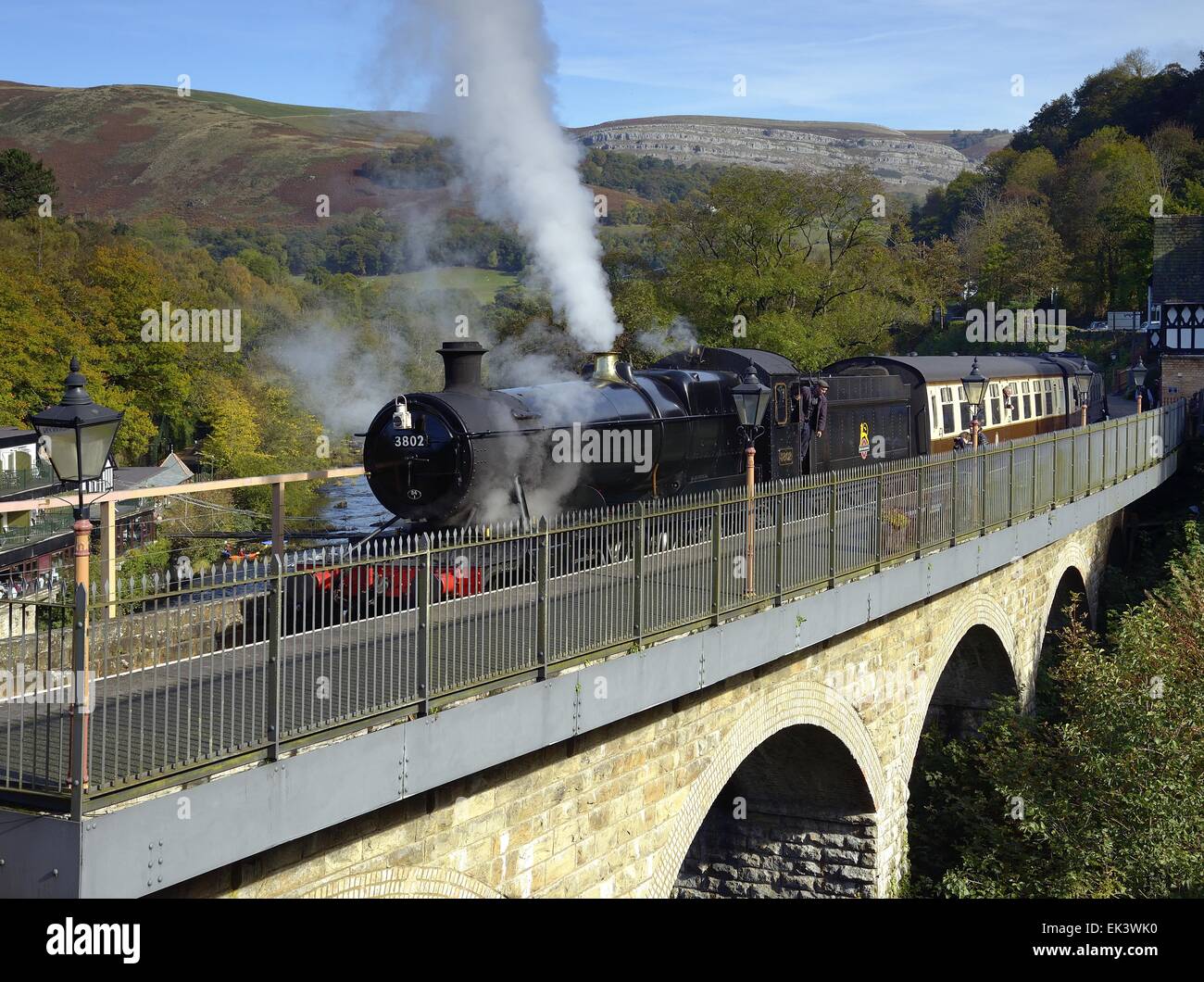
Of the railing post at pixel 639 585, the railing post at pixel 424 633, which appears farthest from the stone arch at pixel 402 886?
the railing post at pixel 639 585

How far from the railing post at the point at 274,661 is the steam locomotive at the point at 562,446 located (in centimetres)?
60

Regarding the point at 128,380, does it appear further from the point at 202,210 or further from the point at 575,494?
the point at 202,210

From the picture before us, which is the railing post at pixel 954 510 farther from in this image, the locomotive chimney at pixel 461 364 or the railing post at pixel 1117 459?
the railing post at pixel 1117 459

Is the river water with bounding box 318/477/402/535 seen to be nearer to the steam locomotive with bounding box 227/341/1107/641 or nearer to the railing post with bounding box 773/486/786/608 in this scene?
the steam locomotive with bounding box 227/341/1107/641

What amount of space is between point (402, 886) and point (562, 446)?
6328 millimetres

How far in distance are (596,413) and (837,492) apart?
2637 millimetres

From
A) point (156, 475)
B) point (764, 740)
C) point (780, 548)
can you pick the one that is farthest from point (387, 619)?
point (156, 475)

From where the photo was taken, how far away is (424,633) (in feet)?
24.5

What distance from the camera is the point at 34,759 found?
5676mm

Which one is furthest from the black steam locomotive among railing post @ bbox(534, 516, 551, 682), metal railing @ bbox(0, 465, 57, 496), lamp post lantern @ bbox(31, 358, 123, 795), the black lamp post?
metal railing @ bbox(0, 465, 57, 496)

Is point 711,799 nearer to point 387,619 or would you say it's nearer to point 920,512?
point 387,619

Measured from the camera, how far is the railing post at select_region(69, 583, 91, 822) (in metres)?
5.51

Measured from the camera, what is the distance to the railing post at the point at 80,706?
5.51m
